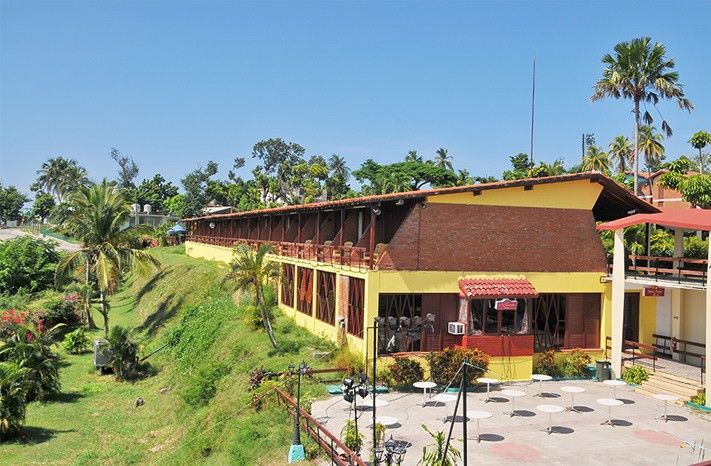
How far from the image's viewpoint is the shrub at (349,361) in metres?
21.5

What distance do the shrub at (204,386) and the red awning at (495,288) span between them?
9989 mm

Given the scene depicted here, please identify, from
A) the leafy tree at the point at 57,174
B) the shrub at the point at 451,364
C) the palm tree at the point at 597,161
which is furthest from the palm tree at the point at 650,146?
the leafy tree at the point at 57,174

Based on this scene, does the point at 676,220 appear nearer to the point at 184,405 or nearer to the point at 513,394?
the point at 513,394

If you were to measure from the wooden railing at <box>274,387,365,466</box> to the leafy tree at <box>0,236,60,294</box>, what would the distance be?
41191mm

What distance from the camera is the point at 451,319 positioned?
22969 millimetres

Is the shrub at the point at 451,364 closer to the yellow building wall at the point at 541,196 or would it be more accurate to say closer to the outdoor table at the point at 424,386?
the outdoor table at the point at 424,386

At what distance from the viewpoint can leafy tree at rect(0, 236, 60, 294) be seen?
→ 51375mm

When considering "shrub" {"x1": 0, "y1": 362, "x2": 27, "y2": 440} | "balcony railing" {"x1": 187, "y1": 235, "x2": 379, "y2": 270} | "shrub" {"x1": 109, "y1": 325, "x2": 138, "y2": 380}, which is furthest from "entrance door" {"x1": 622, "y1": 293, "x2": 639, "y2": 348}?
"shrub" {"x1": 0, "y1": 362, "x2": 27, "y2": 440}

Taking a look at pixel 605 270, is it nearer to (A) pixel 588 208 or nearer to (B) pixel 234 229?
(A) pixel 588 208

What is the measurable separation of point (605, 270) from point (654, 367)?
4.28m

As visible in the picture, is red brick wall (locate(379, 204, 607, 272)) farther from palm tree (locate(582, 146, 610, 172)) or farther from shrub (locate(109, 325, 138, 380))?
palm tree (locate(582, 146, 610, 172))

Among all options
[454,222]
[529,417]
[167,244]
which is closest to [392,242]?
[454,222]

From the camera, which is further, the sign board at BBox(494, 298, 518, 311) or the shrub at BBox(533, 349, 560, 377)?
the shrub at BBox(533, 349, 560, 377)

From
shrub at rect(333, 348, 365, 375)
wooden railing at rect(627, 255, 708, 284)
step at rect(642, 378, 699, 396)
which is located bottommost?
step at rect(642, 378, 699, 396)
